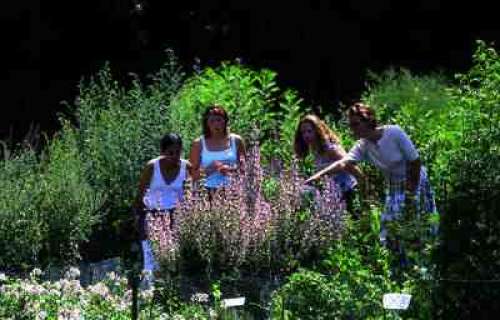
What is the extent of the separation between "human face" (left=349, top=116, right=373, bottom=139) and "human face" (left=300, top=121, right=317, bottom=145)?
0.66m

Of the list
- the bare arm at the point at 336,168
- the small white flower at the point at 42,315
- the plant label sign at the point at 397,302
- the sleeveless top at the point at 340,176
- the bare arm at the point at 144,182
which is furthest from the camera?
the bare arm at the point at 144,182

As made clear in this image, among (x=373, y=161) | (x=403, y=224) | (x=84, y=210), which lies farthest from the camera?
(x=84, y=210)

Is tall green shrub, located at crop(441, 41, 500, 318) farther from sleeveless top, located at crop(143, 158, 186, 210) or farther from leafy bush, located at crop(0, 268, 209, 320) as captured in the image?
sleeveless top, located at crop(143, 158, 186, 210)

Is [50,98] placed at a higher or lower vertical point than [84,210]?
higher

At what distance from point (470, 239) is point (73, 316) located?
207 centimetres

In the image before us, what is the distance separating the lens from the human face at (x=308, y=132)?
9.09 metres

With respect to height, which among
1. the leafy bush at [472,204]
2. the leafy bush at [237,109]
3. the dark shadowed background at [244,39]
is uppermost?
the dark shadowed background at [244,39]

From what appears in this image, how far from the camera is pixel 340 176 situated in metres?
9.01

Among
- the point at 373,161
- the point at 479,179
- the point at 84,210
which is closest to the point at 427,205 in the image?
the point at 479,179

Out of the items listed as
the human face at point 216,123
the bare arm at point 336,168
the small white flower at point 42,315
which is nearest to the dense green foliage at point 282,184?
the small white flower at point 42,315

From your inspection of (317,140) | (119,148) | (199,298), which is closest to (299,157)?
(317,140)

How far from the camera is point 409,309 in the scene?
20.4 ft

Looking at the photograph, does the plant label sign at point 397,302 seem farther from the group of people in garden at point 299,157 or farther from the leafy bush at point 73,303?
the group of people in garden at point 299,157

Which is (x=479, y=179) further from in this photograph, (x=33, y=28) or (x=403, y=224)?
(x=33, y=28)
